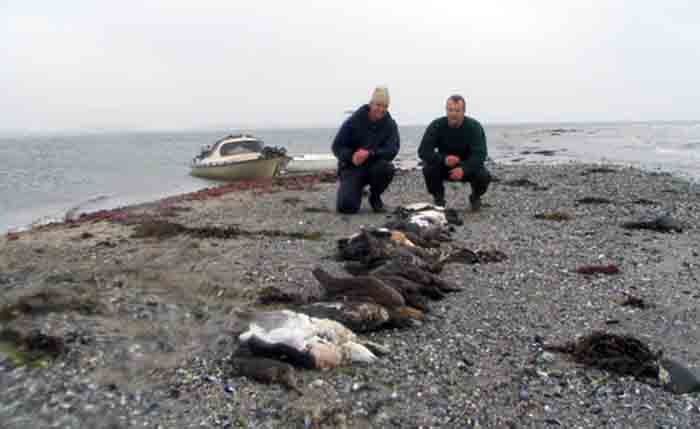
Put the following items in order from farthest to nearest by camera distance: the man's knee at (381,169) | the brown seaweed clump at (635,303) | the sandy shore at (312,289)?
the man's knee at (381,169), the brown seaweed clump at (635,303), the sandy shore at (312,289)

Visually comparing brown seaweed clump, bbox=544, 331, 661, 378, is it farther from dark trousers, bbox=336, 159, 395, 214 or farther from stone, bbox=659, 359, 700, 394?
dark trousers, bbox=336, 159, 395, 214

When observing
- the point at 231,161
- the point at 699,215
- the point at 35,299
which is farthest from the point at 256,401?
the point at 231,161

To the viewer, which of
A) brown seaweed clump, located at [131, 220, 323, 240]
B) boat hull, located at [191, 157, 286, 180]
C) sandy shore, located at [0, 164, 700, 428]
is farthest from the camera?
boat hull, located at [191, 157, 286, 180]

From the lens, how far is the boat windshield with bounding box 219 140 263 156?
81.5 feet

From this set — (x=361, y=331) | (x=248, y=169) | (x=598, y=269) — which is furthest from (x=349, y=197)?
(x=248, y=169)

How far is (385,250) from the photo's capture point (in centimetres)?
669

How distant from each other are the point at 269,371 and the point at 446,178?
24.5 ft

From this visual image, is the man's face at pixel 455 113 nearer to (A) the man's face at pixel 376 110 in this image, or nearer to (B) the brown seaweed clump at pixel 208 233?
(A) the man's face at pixel 376 110

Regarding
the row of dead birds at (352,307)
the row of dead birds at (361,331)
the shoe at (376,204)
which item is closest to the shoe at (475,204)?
the shoe at (376,204)

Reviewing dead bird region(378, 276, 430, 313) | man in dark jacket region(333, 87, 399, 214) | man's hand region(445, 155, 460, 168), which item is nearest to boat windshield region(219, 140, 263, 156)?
man in dark jacket region(333, 87, 399, 214)

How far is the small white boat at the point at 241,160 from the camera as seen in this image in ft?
78.3

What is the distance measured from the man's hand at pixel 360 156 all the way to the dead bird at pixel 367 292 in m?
4.90

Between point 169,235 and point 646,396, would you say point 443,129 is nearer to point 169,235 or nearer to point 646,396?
point 169,235

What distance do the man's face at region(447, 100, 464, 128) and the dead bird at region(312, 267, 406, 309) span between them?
5.36m
